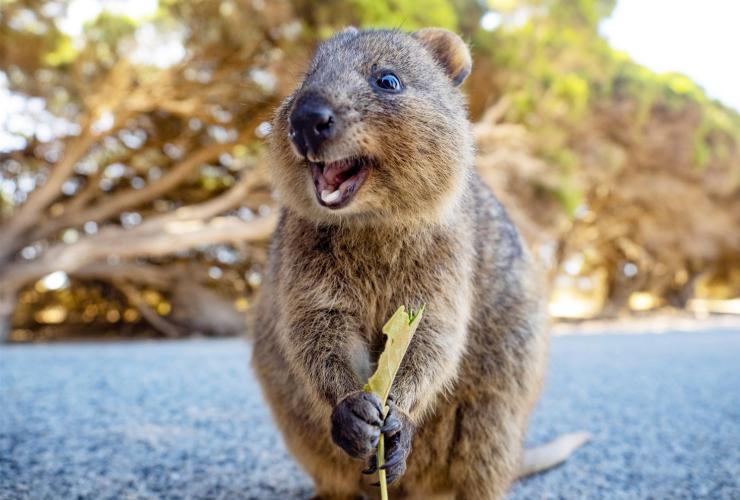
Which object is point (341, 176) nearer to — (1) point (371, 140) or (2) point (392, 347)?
(1) point (371, 140)

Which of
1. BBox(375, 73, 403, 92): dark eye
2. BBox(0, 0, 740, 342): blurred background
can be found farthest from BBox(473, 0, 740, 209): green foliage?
BBox(375, 73, 403, 92): dark eye

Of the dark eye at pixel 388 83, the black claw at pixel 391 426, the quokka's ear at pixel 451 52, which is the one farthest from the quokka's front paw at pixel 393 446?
the quokka's ear at pixel 451 52

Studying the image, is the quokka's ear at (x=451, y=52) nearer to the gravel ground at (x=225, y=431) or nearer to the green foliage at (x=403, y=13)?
the gravel ground at (x=225, y=431)

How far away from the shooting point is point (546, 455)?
10.5ft

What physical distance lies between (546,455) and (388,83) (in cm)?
232

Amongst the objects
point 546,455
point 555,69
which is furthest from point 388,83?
point 555,69

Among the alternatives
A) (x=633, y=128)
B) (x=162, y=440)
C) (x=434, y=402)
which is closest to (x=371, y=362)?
(x=434, y=402)

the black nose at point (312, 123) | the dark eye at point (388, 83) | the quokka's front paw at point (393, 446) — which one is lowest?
the quokka's front paw at point (393, 446)

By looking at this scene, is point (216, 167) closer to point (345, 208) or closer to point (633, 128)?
point (345, 208)

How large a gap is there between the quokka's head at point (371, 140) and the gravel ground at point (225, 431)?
5.42ft

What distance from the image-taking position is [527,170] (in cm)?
1166

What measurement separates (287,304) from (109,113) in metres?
9.19

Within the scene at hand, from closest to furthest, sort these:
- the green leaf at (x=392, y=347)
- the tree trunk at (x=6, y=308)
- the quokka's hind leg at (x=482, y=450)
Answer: the green leaf at (x=392, y=347) → the quokka's hind leg at (x=482, y=450) → the tree trunk at (x=6, y=308)

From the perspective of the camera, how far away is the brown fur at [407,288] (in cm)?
190
